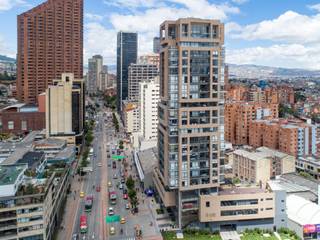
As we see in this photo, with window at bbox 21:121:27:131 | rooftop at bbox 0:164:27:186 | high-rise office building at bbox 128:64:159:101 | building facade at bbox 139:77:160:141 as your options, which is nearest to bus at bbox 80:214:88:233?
rooftop at bbox 0:164:27:186

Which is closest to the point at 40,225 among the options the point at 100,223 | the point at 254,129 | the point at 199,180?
the point at 100,223

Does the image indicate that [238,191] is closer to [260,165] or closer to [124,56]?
[260,165]

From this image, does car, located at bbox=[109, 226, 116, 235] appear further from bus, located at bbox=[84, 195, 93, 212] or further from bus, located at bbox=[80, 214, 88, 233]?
bus, located at bbox=[84, 195, 93, 212]

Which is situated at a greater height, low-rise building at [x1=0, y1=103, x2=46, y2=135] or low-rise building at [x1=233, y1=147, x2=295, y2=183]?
low-rise building at [x1=0, y1=103, x2=46, y2=135]

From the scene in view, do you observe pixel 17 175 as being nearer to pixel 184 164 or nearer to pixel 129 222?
pixel 129 222

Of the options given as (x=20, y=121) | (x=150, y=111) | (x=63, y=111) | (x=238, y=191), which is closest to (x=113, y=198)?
(x=238, y=191)

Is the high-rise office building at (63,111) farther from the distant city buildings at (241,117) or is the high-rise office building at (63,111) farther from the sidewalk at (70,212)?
the distant city buildings at (241,117)
